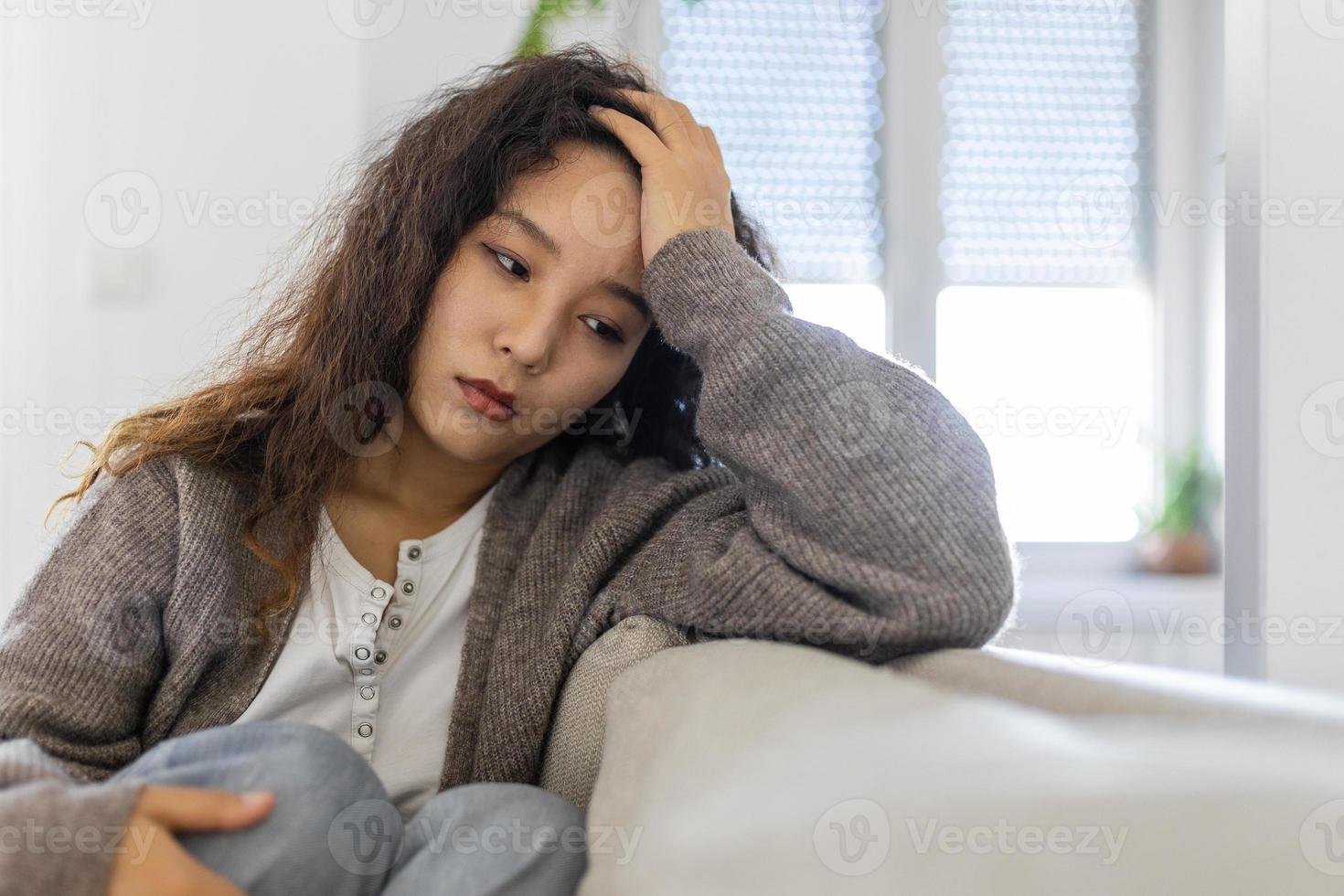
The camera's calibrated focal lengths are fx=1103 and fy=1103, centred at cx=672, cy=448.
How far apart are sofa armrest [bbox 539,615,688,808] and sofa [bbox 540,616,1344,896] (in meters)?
0.22

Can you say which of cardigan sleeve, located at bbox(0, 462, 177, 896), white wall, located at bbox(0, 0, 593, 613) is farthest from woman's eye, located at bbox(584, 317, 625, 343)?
white wall, located at bbox(0, 0, 593, 613)

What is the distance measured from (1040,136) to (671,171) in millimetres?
2046

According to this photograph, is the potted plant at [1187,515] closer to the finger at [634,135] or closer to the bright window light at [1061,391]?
the bright window light at [1061,391]

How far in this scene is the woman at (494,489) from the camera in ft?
2.92

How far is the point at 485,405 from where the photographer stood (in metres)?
1.04

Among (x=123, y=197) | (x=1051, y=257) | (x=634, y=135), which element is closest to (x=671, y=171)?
(x=634, y=135)

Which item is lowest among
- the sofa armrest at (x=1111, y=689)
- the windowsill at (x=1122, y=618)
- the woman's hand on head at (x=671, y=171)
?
the windowsill at (x=1122, y=618)

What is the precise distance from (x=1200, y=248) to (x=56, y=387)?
2.64m

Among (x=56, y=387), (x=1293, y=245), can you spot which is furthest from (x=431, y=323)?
(x=56, y=387)

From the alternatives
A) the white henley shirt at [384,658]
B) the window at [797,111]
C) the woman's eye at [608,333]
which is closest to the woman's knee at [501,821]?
the white henley shirt at [384,658]

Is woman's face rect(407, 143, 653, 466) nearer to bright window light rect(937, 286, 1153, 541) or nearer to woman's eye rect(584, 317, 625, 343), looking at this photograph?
woman's eye rect(584, 317, 625, 343)

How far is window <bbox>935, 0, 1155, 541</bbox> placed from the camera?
2.81 m

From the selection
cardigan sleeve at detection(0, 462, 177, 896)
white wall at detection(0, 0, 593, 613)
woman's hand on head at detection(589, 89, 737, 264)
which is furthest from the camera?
white wall at detection(0, 0, 593, 613)

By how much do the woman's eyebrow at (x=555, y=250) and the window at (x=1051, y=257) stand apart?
186 centimetres
